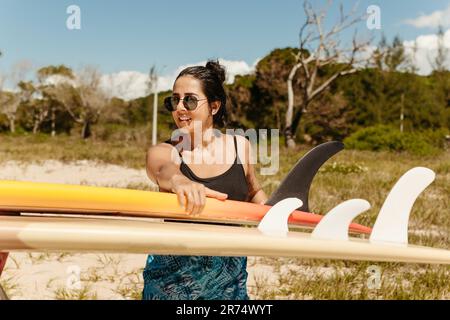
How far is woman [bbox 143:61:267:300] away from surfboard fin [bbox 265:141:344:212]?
6.6 inches

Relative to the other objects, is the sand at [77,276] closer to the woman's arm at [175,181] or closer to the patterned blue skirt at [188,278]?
the patterned blue skirt at [188,278]

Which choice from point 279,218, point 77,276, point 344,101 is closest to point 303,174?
point 279,218

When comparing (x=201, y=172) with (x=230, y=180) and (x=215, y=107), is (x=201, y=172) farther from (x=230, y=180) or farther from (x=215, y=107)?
(x=215, y=107)

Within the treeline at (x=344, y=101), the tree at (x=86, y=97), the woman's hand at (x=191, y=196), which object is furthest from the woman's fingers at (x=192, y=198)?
the tree at (x=86, y=97)

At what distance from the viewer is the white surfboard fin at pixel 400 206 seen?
1354 millimetres

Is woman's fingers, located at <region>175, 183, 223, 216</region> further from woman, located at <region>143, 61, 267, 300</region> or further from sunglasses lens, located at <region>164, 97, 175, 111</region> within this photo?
sunglasses lens, located at <region>164, 97, 175, 111</region>

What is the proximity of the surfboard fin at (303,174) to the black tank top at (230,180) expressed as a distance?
15cm

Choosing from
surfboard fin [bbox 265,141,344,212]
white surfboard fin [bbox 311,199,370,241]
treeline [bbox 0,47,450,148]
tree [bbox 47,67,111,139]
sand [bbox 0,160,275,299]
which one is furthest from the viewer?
tree [bbox 47,67,111,139]

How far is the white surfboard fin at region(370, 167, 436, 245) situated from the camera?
1354 mm

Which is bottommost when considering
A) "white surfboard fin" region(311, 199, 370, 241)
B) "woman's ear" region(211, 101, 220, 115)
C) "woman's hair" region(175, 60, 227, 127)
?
"white surfboard fin" region(311, 199, 370, 241)

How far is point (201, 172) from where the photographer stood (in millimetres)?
1613

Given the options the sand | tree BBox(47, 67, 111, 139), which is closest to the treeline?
tree BBox(47, 67, 111, 139)

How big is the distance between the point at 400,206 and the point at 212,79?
Answer: 2.18ft
